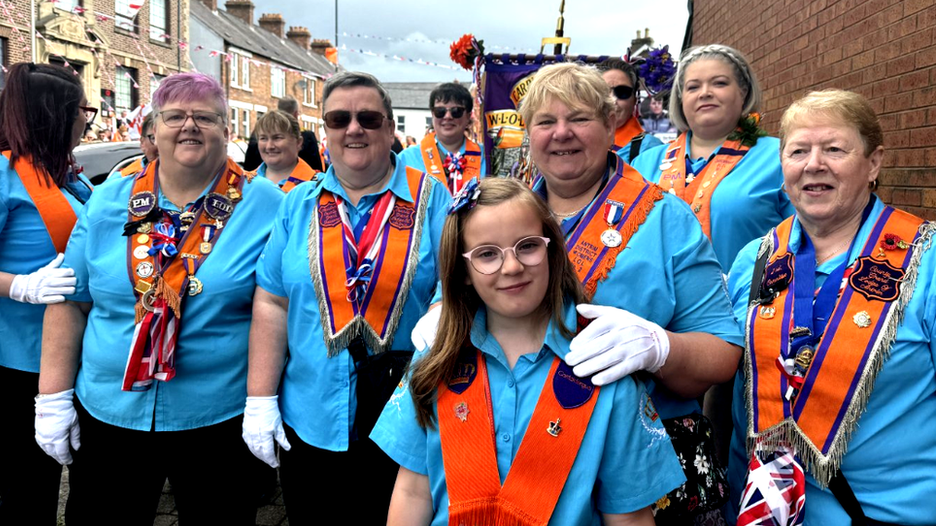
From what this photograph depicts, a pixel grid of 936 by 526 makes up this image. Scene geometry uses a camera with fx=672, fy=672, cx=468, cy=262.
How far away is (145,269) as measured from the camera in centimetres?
250

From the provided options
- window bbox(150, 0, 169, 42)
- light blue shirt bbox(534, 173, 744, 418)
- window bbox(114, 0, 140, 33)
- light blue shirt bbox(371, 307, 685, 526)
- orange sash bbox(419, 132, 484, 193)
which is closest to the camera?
light blue shirt bbox(371, 307, 685, 526)

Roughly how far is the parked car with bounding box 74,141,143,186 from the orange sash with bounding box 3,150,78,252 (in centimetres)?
396

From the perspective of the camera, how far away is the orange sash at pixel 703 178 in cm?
296

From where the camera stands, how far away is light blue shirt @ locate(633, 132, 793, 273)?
2865 mm

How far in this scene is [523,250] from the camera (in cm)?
176

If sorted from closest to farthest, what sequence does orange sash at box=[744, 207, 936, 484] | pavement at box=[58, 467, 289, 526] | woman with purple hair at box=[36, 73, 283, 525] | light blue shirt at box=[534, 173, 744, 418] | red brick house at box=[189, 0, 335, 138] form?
orange sash at box=[744, 207, 936, 484], light blue shirt at box=[534, 173, 744, 418], woman with purple hair at box=[36, 73, 283, 525], pavement at box=[58, 467, 289, 526], red brick house at box=[189, 0, 335, 138]

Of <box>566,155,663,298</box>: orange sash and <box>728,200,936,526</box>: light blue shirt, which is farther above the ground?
<box>566,155,663,298</box>: orange sash

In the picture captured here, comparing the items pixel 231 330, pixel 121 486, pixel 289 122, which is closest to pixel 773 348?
pixel 231 330

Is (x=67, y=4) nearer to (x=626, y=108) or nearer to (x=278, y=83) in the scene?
(x=278, y=83)

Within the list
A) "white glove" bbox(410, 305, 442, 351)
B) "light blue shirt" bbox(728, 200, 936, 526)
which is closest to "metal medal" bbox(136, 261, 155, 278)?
"white glove" bbox(410, 305, 442, 351)

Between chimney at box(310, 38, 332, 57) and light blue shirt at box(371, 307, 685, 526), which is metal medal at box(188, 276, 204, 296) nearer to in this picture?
light blue shirt at box(371, 307, 685, 526)

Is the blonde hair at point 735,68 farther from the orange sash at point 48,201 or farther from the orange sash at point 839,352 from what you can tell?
the orange sash at point 48,201

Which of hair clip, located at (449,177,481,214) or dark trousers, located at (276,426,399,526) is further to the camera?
dark trousers, located at (276,426,399,526)

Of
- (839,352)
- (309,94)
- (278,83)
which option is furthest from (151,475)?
(309,94)
